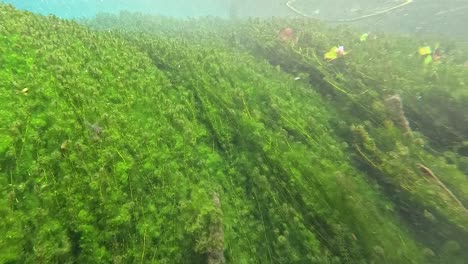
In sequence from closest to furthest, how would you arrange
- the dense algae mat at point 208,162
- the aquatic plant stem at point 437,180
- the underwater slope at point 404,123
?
the dense algae mat at point 208,162
the aquatic plant stem at point 437,180
the underwater slope at point 404,123

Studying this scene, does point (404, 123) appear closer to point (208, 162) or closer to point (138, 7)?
point (208, 162)

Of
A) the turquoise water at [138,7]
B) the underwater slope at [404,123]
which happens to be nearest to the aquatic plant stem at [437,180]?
the underwater slope at [404,123]

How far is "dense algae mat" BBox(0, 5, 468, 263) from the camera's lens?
8.62 feet

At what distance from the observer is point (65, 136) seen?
3041 mm

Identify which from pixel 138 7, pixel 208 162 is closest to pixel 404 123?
pixel 208 162

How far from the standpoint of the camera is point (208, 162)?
383 cm

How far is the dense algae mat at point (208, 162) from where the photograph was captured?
2.63 metres

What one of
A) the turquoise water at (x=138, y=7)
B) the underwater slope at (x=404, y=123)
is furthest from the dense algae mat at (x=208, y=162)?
the turquoise water at (x=138, y=7)

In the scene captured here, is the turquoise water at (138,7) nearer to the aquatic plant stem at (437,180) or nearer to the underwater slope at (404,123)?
the underwater slope at (404,123)

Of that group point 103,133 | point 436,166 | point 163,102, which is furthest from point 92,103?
point 436,166

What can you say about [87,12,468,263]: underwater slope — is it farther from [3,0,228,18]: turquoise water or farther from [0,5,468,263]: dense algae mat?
[3,0,228,18]: turquoise water

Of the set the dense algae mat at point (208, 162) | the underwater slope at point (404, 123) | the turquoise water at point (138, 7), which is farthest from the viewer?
the turquoise water at point (138, 7)

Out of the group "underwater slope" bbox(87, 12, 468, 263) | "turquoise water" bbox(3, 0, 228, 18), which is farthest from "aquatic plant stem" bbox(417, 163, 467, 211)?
"turquoise water" bbox(3, 0, 228, 18)

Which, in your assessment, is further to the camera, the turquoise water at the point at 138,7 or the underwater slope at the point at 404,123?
the turquoise water at the point at 138,7
